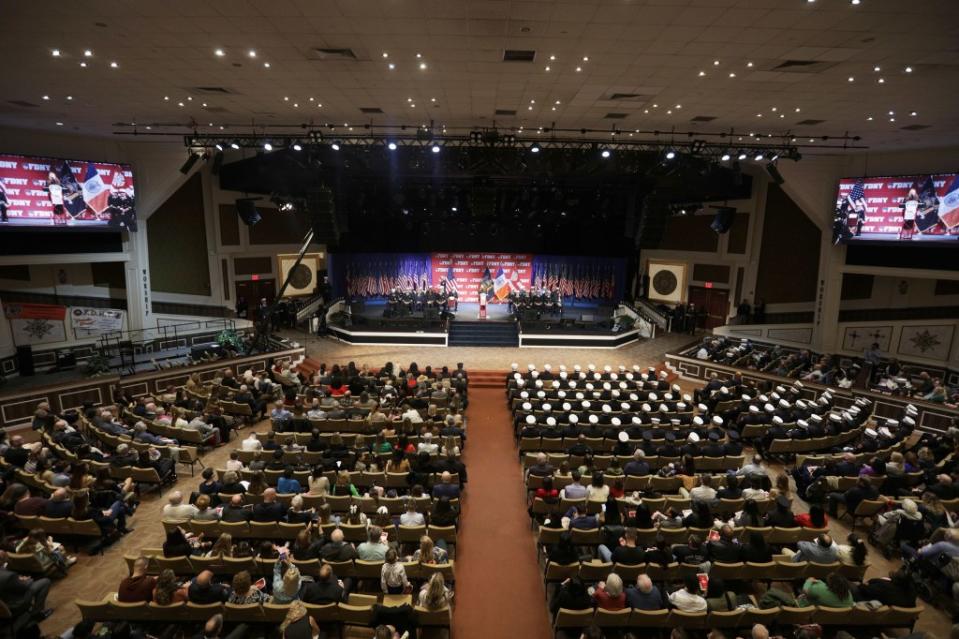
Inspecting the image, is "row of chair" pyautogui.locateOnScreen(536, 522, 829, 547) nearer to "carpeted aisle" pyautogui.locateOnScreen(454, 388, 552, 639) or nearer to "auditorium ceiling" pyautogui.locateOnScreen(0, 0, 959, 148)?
"carpeted aisle" pyautogui.locateOnScreen(454, 388, 552, 639)

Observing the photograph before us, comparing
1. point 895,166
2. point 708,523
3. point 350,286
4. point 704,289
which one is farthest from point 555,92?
point 350,286

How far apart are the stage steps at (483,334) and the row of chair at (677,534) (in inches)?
574

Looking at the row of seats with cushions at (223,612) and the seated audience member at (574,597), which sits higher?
the seated audience member at (574,597)

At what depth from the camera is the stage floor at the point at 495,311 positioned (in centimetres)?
2486

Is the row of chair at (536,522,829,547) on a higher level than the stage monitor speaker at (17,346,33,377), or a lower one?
lower

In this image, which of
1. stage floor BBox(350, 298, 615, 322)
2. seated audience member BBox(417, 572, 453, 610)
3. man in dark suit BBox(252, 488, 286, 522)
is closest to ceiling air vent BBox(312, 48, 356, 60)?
man in dark suit BBox(252, 488, 286, 522)

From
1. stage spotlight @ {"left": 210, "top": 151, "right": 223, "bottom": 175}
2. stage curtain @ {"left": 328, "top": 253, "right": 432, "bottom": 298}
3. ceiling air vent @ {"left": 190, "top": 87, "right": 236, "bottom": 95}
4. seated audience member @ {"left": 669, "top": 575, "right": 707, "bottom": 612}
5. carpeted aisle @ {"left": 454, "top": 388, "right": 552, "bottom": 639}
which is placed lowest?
carpeted aisle @ {"left": 454, "top": 388, "right": 552, "bottom": 639}

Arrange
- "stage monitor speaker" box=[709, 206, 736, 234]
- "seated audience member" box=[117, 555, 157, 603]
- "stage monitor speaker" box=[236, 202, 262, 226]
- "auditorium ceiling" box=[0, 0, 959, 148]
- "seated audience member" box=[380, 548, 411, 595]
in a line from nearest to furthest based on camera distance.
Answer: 1. "seated audience member" box=[117, 555, 157, 603]
2. "seated audience member" box=[380, 548, 411, 595]
3. "auditorium ceiling" box=[0, 0, 959, 148]
4. "stage monitor speaker" box=[709, 206, 736, 234]
5. "stage monitor speaker" box=[236, 202, 262, 226]

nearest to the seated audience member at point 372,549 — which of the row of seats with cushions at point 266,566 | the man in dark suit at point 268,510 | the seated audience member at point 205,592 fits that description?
the row of seats with cushions at point 266,566

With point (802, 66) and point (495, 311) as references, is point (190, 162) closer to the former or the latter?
point (495, 311)

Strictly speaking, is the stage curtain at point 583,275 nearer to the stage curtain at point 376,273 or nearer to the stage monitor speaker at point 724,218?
the stage curtain at point 376,273

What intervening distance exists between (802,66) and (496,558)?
9.94m

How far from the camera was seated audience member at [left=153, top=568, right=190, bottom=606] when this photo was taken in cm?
568

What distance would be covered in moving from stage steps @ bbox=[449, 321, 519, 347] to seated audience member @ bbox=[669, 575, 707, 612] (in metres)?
16.2
